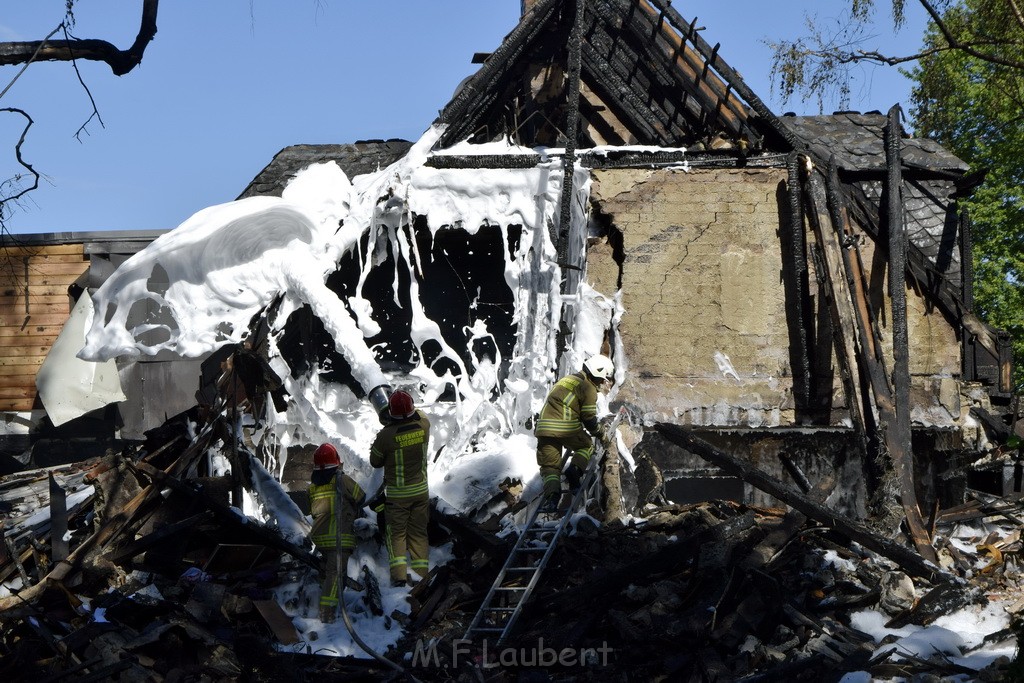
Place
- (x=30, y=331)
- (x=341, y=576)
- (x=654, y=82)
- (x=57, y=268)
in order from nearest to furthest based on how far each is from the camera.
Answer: (x=341, y=576)
(x=654, y=82)
(x=57, y=268)
(x=30, y=331)

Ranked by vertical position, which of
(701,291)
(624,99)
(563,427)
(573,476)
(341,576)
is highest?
(624,99)

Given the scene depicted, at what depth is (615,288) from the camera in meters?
10.6

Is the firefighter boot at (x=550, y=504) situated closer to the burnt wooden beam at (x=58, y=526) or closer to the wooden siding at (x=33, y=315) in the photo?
the burnt wooden beam at (x=58, y=526)

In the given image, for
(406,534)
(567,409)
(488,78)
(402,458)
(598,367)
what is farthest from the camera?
(488,78)

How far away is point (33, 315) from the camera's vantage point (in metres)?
15.5

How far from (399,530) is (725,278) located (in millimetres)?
4438

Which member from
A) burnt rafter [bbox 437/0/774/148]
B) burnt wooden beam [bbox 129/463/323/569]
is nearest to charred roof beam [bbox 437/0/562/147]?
burnt rafter [bbox 437/0/774/148]

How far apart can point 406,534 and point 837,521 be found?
344 cm

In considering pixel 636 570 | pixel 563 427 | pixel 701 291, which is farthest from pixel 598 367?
pixel 636 570

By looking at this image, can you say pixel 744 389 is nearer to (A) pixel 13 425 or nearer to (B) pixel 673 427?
(B) pixel 673 427

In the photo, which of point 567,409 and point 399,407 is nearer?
point 399,407

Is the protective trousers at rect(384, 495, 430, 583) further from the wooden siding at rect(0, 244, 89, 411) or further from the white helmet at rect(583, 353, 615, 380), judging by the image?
the wooden siding at rect(0, 244, 89, 411)

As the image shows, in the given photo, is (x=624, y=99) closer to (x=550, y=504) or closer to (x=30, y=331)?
(x=550, y=504)

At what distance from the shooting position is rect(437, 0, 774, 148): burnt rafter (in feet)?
35.3
